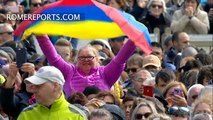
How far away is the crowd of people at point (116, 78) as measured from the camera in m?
12.2

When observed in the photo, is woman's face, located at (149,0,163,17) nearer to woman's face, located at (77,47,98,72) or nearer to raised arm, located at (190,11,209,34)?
raised arm, located at (190,11,209,34)

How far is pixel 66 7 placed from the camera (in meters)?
16.3

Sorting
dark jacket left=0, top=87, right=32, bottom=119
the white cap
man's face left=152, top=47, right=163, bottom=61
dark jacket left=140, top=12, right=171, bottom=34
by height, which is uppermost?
the white cap

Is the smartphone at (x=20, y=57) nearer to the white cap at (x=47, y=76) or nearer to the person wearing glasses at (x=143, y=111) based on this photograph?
the person wearing glasses at (x=143, y=111)

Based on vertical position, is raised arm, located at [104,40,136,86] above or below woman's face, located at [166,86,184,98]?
above

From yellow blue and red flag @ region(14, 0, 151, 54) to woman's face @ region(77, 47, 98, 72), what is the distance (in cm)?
56

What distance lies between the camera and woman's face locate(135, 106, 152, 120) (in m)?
12.7

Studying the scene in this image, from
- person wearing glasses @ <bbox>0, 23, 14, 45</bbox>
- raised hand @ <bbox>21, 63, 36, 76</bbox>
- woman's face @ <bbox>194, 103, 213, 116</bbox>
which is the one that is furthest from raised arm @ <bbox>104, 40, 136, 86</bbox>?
person wearing glasses @ <bbox>0, 23, 14, 45</bbox>

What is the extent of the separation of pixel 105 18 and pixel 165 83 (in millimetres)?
1243

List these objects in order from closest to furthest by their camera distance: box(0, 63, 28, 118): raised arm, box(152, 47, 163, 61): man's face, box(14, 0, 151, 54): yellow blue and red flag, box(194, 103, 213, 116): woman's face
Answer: box(194, 103, 213, 116): woman's face → box(0, 63, 28, 118): raised arm → box(14, 0, 151, 54): yellow blue and red flag → box(152, 47, 163, 61): man's face

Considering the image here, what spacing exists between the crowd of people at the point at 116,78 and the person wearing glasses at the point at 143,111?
1 centimetres

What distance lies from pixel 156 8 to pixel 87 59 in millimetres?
7192

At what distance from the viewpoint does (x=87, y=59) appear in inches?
590

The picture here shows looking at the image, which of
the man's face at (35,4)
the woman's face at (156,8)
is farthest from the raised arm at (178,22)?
the man's face at (35,4)
